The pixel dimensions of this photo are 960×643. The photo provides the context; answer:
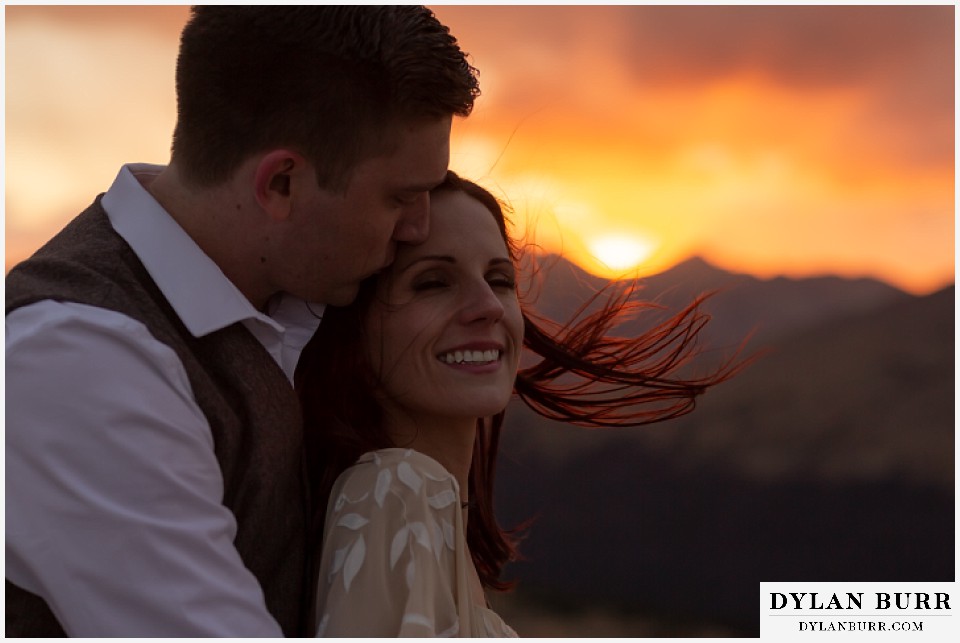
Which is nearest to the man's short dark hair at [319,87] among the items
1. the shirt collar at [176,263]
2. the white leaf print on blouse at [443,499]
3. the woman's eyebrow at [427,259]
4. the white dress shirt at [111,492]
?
the shirt collar at [176,263]

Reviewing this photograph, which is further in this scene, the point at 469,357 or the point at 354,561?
the point at 469,357

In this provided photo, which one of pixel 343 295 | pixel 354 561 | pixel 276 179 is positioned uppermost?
pixel 276 179

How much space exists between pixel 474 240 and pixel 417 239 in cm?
15

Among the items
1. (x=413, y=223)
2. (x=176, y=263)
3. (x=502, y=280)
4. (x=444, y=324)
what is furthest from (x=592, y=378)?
(x=176, y=263)

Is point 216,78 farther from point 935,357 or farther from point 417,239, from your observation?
point 935,357

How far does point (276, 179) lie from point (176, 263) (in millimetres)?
344

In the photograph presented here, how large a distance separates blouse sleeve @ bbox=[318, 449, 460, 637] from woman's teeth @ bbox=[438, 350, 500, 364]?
10.9 inches

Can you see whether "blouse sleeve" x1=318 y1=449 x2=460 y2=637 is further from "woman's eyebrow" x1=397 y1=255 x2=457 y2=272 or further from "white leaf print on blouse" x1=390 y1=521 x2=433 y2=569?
"woman's eyebrow" x1=397 y1=255 x2=457 y2=272

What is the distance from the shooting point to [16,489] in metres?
2.19

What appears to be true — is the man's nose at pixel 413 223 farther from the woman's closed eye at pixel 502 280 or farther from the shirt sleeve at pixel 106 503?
the shirt sleeve at pixel 106 503

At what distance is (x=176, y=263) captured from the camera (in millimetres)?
2547

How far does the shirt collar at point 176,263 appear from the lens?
2.49m

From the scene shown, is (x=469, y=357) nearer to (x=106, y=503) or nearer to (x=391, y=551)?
(x=391, y=551)

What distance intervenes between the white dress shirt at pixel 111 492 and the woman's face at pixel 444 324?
70 cm
